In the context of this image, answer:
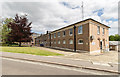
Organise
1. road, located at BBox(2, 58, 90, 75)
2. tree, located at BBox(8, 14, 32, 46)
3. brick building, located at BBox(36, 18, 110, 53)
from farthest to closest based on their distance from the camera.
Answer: tree, located at BBox(8, 14, 32, 46) → brick building, located at BBox(36, 18, 110, 53) → road, located at BBox(2, 58, 90, 75)

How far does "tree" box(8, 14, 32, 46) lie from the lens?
21.5 m

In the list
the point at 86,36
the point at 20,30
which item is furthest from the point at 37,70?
the point at 20,30

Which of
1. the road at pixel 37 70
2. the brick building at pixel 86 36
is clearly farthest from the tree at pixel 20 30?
the road at pixel 37 70

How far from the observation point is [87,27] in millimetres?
13594

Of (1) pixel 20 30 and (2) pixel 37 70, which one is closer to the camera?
(2) pixel 37 70

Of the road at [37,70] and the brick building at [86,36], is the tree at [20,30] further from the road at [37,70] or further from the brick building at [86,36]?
the road at [37,70]

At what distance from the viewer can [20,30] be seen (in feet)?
73.8

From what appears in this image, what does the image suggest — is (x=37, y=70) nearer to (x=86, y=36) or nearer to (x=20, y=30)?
(x=86, y=36)

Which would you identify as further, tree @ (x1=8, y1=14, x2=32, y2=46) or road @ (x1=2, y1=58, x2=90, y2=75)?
tree @ (x1=8, y1=14, x2=32, y2=46)

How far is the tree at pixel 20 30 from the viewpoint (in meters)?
21.5

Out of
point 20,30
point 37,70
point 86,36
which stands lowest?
point 37,70

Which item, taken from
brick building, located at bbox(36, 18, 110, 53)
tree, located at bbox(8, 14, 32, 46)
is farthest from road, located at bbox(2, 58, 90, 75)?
tree, located at bbox(8, 14, 32, 46)

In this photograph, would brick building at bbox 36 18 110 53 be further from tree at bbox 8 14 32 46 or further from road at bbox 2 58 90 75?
tree at bbox 8 14 32 46

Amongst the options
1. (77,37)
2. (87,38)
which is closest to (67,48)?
(77,37)
